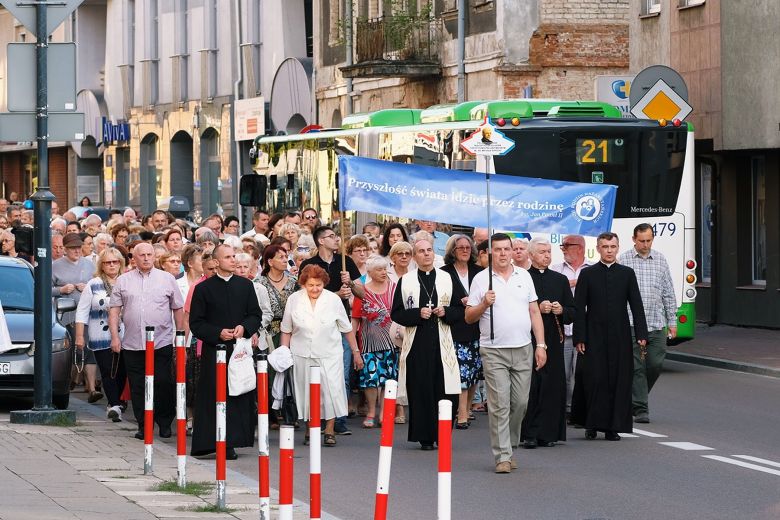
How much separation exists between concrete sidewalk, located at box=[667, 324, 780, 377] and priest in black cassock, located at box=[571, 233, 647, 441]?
240 inches

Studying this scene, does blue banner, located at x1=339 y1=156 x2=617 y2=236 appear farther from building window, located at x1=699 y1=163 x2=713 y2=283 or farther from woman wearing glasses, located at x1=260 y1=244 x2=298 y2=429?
building window, located at x1=699 y1=163 x2=713 y2=283

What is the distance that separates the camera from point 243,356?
45.9ft

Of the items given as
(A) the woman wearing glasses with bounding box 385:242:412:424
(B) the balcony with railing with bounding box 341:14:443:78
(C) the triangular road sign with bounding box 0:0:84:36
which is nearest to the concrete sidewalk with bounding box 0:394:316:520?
(A) the woman wearing glasses with bounding box 385:242:412:424

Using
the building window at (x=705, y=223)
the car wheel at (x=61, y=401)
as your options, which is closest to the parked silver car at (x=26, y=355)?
the car wheel at (x=61, y=401)

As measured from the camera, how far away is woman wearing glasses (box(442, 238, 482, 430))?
15578 millimetres

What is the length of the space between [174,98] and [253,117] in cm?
753

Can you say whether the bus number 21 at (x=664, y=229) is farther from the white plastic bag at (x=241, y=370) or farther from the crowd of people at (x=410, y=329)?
the white plastic bag at (x=241, y=370)

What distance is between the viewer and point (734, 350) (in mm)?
23703

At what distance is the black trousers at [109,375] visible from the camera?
16516 millimetres

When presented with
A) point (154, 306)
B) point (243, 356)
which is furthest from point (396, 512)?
point (154, 306)

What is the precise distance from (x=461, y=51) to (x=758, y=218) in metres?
8.87

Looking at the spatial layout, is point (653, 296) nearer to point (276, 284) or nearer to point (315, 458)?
point (276, 284)

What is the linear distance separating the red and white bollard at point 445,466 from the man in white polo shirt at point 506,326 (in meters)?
5.54

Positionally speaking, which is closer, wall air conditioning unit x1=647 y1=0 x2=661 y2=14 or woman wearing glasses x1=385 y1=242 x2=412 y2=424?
woman wearing glasses x1=385 y1=242 x2=412 y2=424
